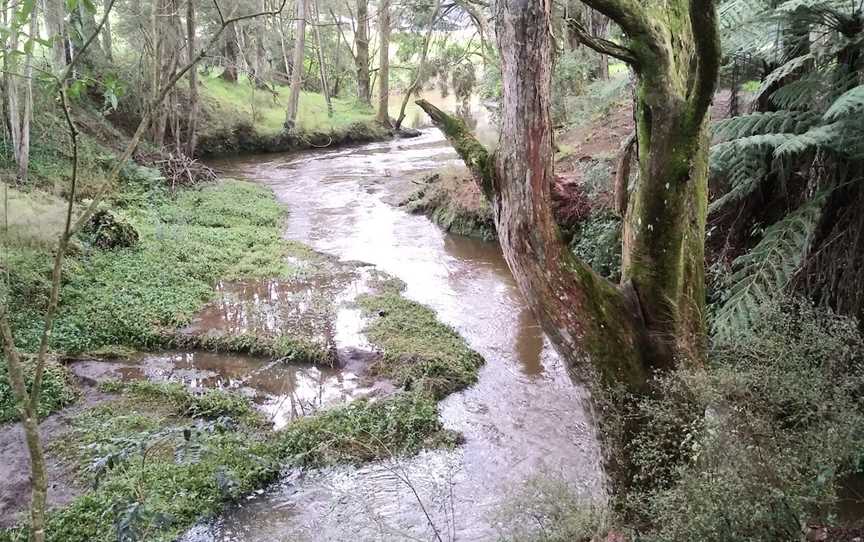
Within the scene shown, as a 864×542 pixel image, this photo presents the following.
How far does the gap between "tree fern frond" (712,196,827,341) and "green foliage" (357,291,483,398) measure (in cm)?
287

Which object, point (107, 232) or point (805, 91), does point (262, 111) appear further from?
point (805, 91)

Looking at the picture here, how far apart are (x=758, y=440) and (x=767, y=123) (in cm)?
385

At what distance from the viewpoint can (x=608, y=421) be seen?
155 inches

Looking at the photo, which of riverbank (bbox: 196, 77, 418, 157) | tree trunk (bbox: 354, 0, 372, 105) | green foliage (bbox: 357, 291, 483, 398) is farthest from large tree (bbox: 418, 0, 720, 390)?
tree trunk (bbox: 354, 0, 372, 105)

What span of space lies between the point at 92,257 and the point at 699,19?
873cm

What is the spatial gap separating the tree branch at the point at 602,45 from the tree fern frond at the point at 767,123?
2.46m

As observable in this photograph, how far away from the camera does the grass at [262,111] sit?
70.7ft

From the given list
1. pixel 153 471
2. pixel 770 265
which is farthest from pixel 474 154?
pixel 153 471

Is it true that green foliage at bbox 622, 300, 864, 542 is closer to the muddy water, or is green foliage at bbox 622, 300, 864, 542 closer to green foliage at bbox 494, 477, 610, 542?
green foliage at bbox 494, 477, 610, 542

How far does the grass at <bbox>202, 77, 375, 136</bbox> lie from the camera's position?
21562 millimetres

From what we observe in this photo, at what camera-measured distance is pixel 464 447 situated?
235 inches

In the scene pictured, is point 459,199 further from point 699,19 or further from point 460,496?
point 699,19

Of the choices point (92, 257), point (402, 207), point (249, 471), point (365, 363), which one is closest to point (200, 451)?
point (249, 471)

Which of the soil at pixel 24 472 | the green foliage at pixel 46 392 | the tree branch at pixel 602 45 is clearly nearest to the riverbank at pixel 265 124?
the green foliage at pixel 46 392
